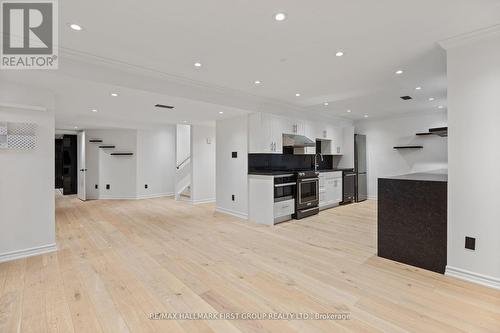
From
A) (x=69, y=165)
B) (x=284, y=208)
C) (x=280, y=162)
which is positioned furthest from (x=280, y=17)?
(x=69, y=165)

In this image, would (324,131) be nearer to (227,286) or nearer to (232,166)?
(232,166)

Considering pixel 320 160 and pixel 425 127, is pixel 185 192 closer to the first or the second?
pixel 320 160

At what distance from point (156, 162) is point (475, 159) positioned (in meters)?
7.79

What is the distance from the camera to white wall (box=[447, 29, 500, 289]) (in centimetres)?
222

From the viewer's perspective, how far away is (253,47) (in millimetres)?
2686

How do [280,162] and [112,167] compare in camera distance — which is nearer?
[280,162]

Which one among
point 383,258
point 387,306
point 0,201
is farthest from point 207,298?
point 0,201

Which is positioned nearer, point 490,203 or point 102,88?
point 490,203

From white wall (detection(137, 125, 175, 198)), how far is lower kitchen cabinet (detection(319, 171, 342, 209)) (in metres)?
5.11

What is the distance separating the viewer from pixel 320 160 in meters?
7.18

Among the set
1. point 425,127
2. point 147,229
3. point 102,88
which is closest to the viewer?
point 102,88

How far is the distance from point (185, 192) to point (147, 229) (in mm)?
3373

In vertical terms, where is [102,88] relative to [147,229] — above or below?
above

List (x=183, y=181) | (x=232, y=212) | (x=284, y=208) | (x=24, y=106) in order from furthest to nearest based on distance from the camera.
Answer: (x=183, y=181)
(x=232, y=212)
(x=284, y=208)
(x=24, y=106)
